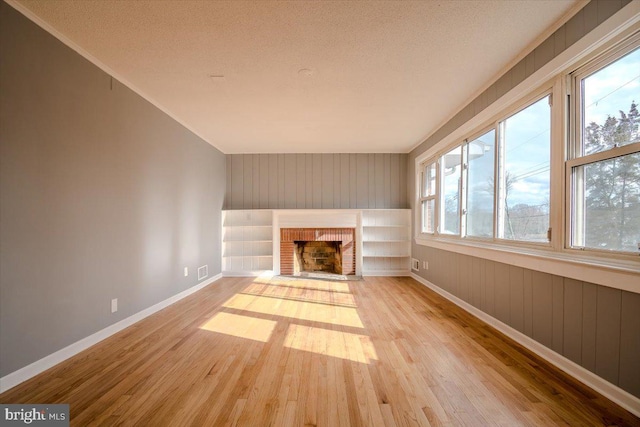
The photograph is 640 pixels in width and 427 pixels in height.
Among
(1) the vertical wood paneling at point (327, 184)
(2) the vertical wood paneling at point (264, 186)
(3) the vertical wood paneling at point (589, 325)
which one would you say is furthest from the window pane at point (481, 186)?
(2) the vertical wood paneling at point (264, 186)

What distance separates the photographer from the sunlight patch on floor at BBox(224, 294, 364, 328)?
3.20m

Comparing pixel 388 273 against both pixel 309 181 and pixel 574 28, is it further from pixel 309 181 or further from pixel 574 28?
pixel 574 28

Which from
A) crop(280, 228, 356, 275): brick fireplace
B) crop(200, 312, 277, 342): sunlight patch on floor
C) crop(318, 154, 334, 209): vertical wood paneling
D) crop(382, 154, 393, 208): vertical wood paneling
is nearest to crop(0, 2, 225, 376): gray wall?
crop(200, 312, 277, 342): sunlight patch on floor

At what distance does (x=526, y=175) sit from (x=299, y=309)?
2800 millimetres

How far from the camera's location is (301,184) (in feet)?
19.7

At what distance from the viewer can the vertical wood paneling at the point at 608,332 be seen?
1.67m

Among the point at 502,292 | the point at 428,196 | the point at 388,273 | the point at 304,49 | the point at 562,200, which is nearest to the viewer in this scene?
Answer: the point at 562,200

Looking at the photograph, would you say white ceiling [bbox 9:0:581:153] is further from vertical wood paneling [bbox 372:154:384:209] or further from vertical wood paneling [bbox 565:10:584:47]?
vertical wood paneling [bbox 372:154:384:209]

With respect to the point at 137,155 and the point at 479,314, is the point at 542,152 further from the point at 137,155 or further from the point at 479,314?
the point at 137,155

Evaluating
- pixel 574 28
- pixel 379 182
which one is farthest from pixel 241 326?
pixel 379 182

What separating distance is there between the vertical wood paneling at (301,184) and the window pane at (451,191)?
2.71 m

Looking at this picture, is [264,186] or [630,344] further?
[264,186]

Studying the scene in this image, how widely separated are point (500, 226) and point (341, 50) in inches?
90.9

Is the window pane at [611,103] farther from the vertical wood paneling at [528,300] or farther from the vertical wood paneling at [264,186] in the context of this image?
the vertical wood paneling at [264,186]
